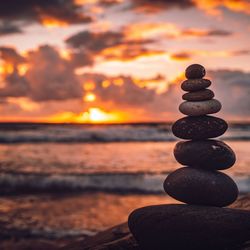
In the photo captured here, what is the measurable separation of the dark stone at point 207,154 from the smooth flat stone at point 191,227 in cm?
83

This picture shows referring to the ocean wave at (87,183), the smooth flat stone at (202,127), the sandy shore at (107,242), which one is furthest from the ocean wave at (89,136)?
the smooth flat stone at (202,127)

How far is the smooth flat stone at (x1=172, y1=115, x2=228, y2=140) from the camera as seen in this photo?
23.8 ft

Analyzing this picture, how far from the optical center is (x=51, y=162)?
84.0 ft

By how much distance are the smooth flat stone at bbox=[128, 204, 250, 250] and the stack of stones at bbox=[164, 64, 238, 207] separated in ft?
1.05

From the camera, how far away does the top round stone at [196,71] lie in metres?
7.37

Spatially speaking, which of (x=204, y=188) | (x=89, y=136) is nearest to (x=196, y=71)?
(x=204, y=188)

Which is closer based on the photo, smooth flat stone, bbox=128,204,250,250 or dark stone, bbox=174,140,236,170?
smooth flat stone, bbox=128,204,250,250

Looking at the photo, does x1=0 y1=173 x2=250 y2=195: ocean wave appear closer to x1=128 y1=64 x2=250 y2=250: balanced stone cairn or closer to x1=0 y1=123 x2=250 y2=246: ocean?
x1=0 y1=123 x2=250 y2=246: ocean

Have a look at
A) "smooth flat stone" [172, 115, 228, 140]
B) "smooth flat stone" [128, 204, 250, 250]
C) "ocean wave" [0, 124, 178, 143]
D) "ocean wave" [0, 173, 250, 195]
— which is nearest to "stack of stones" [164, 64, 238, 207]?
"smooth flat stone" [172, 115, 228, 140]

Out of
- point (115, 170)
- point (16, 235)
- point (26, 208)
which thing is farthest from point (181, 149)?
point (115, 170)

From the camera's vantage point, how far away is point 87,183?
1933 cm

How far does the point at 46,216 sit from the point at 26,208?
1.53 metres

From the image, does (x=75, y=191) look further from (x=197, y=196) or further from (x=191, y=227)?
(x=191, y=227)

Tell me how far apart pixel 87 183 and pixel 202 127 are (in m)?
12.8
